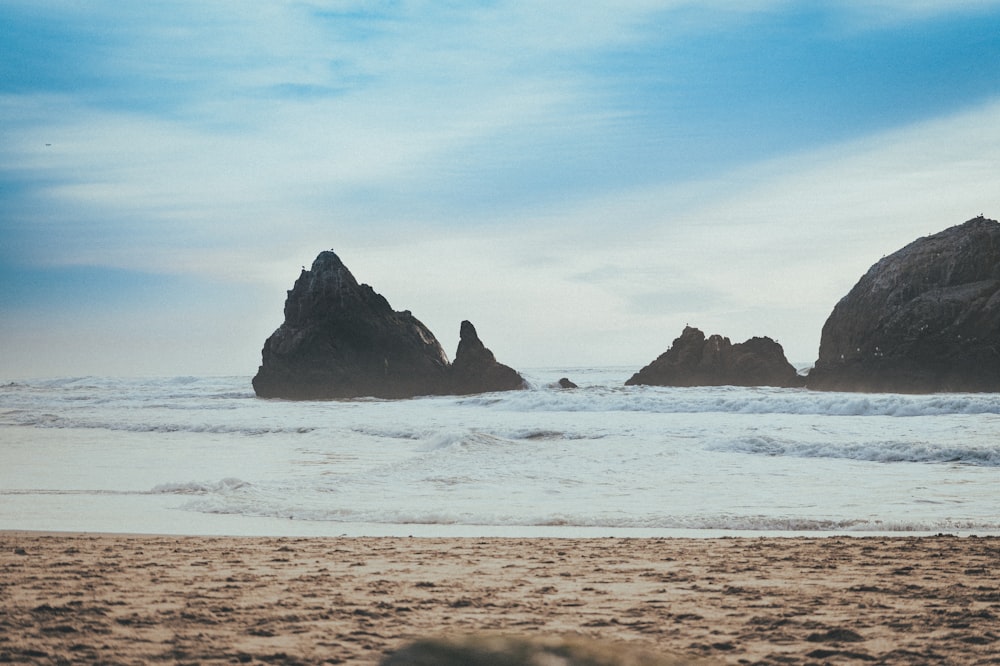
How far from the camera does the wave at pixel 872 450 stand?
1340 cm

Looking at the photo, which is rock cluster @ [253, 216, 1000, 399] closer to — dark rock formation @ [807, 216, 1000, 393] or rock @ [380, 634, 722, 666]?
dark rock formation @ [807, 216, 1000, 393]

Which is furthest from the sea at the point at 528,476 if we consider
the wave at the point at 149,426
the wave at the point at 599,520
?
the wave at the point at 149,426

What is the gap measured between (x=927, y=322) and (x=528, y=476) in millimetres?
36023

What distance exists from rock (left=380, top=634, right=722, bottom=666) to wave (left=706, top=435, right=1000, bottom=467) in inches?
506

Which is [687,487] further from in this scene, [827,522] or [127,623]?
[127,623]

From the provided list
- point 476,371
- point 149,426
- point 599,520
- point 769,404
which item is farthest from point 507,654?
point 476,371

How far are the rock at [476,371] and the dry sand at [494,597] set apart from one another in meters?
41.9

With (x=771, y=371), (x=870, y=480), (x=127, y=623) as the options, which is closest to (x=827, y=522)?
(x=870, y=480)

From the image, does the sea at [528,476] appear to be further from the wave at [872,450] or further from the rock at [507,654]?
the rock at [507,654]

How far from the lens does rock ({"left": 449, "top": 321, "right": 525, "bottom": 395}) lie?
4934 cm

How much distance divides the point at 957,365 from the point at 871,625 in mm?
38331

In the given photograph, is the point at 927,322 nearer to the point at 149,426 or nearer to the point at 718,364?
the point at 718,364

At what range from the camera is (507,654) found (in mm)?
2449

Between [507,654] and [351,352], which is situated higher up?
[351,352]
